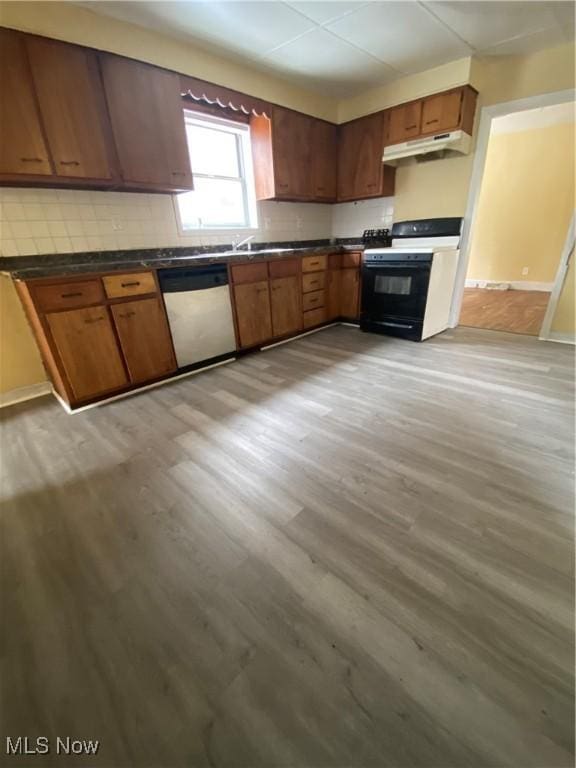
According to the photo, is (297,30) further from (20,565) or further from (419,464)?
(20,565)

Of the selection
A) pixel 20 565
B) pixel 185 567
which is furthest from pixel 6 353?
pixel 185 567

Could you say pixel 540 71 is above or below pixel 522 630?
above

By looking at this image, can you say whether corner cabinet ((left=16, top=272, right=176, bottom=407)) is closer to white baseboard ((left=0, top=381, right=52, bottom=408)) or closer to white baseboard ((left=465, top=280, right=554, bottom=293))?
white baseboard ((left=0, top=381, right=52, bottom=408))

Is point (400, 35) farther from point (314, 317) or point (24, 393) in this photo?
point (24, 393)

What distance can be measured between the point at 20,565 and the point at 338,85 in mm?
4531

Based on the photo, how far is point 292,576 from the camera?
1086 millimetres

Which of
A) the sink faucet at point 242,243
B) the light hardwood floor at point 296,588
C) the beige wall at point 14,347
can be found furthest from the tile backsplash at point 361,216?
the beige wall at point 14,347

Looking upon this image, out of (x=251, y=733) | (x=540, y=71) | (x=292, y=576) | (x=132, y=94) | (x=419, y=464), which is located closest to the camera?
(x=251, y=733)

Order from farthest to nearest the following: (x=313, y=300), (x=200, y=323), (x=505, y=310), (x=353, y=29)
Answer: (x=505, y=310), (x=313, y=300), (x=200, y=323), (x=353, y=29)

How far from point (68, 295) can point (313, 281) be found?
2.39 meters

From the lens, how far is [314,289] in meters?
3.66

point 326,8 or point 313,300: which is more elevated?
point 326,8

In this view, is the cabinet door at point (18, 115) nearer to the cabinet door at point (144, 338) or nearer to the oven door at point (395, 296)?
the cabinet door at point (144, 338)

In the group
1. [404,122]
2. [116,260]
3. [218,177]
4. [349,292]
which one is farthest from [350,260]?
[116,260]
